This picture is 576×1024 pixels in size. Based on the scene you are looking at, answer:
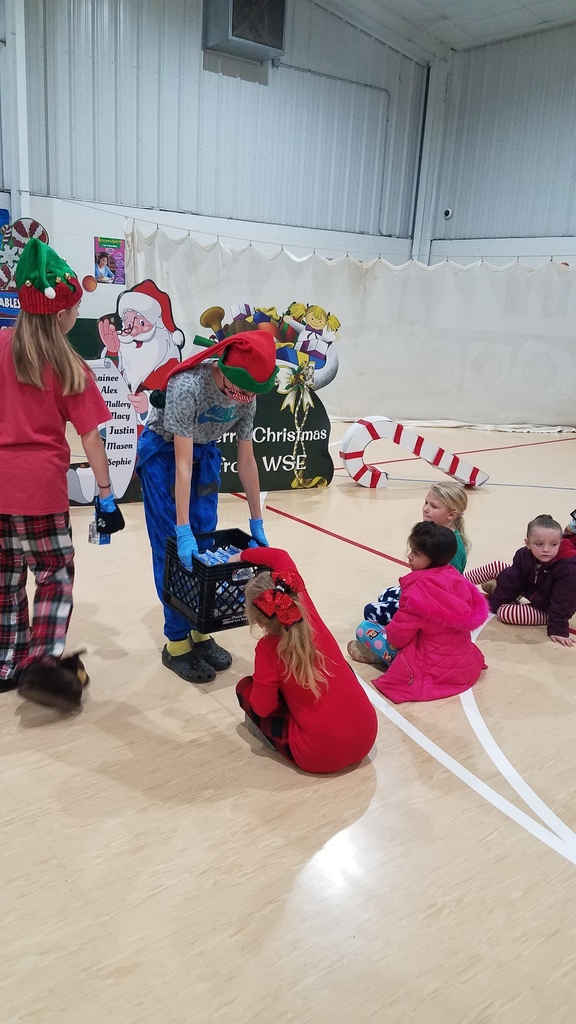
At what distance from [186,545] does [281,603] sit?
25.2 inches

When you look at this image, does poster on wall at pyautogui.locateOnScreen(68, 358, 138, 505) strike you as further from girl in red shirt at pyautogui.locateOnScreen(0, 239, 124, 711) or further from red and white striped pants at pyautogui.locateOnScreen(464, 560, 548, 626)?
red and white striped pants at pyautogui.locateOnScreen(464, 560, 548, 626)

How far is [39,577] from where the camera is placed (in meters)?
2.68

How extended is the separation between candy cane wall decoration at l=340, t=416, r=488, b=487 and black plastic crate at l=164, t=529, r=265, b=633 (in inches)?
148

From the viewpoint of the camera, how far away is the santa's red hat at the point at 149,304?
5.09m

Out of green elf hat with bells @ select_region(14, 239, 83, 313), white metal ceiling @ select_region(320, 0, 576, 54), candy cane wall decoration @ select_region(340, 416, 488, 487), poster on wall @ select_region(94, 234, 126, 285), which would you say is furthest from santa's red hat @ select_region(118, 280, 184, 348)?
white metal ceiling @ select_region(320, 0, 576, 54)

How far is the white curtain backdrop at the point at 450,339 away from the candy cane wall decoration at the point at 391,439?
3.34 metres

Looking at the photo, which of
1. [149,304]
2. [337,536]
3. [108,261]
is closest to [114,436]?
[149,304]

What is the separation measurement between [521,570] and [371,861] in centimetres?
202

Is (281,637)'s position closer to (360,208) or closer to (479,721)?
(479,721)

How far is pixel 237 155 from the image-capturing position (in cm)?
1077

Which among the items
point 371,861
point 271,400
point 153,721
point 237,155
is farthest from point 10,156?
point 371,861

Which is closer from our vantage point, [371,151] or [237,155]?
[237,155]

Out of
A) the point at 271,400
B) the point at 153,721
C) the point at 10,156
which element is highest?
the point at 10,156

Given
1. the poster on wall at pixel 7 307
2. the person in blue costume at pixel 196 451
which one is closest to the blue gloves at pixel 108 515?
the person in blue costume at pixel 196 451
